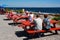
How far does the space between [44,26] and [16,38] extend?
1805mm

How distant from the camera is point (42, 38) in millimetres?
11289

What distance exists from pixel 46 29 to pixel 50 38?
2.10 ft

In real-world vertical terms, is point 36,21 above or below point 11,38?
above

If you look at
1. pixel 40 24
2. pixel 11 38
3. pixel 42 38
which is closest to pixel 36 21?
pixel 40 24

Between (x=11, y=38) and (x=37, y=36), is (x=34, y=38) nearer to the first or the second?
(x=37, y=36)

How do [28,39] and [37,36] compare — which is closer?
[28,39]

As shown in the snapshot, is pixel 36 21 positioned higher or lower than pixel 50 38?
higher

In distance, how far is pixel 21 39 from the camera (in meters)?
11.1

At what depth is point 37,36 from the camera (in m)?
11.8

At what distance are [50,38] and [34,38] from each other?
91cm

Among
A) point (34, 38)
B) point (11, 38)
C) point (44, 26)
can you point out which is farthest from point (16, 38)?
point (44, 26)

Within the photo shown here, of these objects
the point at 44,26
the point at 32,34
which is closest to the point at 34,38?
the point at 32,34

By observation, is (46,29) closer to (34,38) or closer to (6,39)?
(34,38)

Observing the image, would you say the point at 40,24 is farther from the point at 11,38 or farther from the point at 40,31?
the point at 11,38
